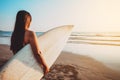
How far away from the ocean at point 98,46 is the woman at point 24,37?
0.63 meters

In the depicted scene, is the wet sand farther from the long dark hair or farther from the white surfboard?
the long dark hair

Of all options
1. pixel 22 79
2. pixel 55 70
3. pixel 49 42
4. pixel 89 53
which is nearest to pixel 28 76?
pixel 22 79

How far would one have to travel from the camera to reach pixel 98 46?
246 centimetres

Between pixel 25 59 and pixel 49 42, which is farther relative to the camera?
pixel 49 42

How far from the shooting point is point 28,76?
204 cm

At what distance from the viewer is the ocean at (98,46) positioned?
7.86ft

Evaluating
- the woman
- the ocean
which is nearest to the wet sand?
the ocean

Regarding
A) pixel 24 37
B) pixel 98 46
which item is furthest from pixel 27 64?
pixel 98 46

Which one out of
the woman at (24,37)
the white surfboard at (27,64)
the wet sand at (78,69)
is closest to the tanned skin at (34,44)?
the woman at (24,37)

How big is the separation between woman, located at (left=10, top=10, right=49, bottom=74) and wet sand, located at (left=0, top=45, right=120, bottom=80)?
1.86 ft

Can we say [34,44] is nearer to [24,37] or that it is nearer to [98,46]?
[24,37]

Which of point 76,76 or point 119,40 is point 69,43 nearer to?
point 76,76

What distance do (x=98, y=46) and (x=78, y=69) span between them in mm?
309

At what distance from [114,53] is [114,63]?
0.10 metres
